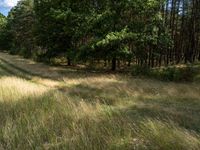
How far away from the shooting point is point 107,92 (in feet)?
51.8

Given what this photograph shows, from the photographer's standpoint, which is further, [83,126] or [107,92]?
[107,92]

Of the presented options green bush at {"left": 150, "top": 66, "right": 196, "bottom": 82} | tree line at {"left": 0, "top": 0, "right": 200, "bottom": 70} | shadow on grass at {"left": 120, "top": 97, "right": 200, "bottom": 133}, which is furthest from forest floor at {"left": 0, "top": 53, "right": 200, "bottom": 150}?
tree line at {"left": 0, "top": 0, "right": 200, "bottom": 70}

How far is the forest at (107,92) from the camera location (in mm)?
6113

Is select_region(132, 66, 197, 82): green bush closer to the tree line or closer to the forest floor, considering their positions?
the tree line

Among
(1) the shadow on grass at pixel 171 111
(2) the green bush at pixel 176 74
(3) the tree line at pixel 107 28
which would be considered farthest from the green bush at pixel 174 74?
(1) the shadow on grass at pixel 171 111

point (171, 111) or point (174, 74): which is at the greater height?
point (174, 74)

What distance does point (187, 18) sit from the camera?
43.6 metres

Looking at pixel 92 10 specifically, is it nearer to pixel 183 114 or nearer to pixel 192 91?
pixel 192 91

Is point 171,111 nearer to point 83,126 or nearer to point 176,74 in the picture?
point 83,126

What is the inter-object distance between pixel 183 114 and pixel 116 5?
1701 centimetres

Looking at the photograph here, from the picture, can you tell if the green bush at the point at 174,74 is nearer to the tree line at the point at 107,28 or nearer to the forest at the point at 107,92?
the forest at the point at 107,92

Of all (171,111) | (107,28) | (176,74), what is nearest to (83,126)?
(171,111)

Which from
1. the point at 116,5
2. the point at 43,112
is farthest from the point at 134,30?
the point at 43,112

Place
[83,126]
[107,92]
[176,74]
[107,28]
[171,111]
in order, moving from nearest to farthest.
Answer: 1. [83,126]
2. [171,111]
3. [107,92]
4. [176,74]
5. [107,28]
